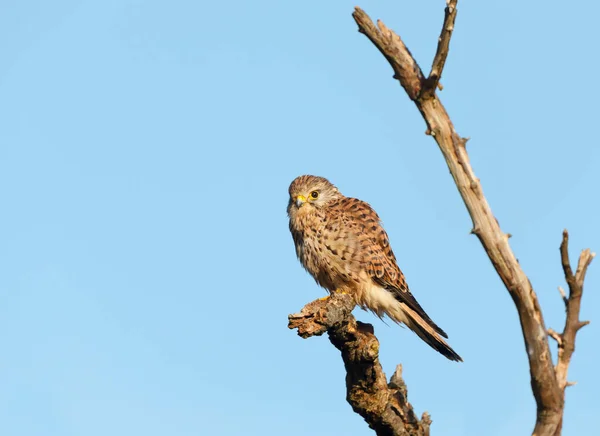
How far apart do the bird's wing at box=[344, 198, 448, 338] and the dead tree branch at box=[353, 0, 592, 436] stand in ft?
7.83

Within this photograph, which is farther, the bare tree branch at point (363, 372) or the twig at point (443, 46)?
the bare tree branch at point (363, 372)

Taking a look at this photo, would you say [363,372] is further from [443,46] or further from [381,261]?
[443,46]

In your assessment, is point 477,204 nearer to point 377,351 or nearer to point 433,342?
point 377,351

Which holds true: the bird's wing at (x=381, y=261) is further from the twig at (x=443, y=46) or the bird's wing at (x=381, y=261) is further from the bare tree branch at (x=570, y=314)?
the twig at (x=443, y=46)

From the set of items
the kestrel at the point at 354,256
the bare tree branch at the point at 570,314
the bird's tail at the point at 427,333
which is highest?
the kestrel at the point at 354,256

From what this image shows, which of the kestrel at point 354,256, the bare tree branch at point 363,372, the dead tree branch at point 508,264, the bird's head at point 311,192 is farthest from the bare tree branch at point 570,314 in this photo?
the bird's head at point 311,192

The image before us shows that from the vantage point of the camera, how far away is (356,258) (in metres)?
5.70

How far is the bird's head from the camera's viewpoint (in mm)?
6039

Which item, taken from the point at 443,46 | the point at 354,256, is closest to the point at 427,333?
the point at 354,256

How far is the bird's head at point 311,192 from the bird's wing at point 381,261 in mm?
182

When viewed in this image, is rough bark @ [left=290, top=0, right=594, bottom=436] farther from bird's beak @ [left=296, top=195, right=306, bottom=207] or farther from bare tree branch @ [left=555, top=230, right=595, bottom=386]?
bird's beak @ [left=296, top=195, right=306, bottom=207]

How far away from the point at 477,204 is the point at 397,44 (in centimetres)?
71

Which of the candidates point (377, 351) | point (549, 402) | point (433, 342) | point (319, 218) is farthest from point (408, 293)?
point (549, 402)

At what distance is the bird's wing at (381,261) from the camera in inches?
228
